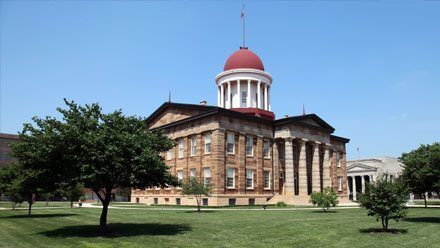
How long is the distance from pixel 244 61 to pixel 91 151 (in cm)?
4082

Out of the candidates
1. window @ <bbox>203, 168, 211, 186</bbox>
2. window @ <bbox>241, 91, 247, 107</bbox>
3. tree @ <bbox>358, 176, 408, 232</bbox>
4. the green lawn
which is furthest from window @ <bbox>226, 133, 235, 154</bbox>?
tree @ <bbox>358, 176, 408, 232</bbox>

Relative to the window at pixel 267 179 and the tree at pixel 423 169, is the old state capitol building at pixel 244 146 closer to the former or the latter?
the window at pixel 267 179

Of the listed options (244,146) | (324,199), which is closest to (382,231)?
(324,199)

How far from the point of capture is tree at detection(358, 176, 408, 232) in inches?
701

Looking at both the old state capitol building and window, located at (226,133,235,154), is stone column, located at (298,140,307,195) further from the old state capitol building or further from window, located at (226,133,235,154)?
window, located at (226,133,235,154)

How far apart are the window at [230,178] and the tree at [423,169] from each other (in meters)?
20.5

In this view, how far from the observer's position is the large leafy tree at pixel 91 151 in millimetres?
17203

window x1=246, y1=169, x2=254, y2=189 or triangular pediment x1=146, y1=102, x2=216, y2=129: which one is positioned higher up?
triangular pediment x1=146, y1=102, x2=216, y2=129

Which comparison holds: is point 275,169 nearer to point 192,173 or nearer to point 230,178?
point 230,178

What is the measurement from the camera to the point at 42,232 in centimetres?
1948

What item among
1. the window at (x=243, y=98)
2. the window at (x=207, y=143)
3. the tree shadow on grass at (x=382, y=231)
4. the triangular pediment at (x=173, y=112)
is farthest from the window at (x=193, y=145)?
the tree shadow on grass at (x=382, y=231)

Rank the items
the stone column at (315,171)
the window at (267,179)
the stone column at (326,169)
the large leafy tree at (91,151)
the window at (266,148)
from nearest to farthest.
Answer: the large leafy tree at (91,151) → the window at (267,179) → the window at (266,148) → the stone column at (315,171) → the stone column at (326,169)

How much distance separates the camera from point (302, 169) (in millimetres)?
49000

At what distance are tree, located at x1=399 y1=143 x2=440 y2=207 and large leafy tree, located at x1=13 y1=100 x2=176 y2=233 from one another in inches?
678
